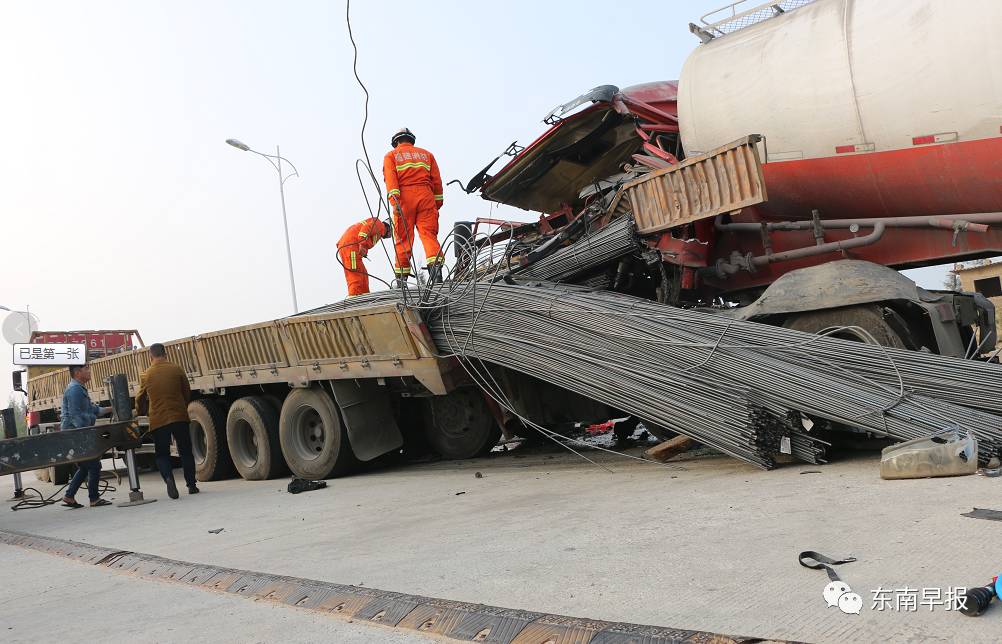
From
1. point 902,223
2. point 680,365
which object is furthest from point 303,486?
point 902,223

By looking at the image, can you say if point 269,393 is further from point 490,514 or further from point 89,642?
point 89,642

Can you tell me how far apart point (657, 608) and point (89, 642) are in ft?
7.14

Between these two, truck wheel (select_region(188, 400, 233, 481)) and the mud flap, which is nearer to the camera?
the mud flap

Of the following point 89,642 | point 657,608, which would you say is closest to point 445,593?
point 657,608

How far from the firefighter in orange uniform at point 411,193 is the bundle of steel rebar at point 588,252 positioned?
141 cm

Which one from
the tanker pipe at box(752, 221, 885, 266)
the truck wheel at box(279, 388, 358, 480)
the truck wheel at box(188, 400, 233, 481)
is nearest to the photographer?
the tanker pipe at box(752, 221, 885, 266)

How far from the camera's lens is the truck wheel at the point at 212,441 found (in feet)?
32.1

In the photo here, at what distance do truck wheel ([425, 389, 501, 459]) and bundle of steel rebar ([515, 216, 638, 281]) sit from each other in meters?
1.93

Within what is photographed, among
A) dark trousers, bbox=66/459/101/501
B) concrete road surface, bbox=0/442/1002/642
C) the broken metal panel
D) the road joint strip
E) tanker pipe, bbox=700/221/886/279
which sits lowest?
concrete road surface, bbox=0/442/1002/642

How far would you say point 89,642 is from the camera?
3234 millimetres

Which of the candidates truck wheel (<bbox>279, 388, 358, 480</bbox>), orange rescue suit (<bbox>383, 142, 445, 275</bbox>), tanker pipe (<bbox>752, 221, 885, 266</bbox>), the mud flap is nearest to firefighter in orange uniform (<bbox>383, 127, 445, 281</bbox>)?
orange rescue suit (<bbox>383, 142, 445, 275</bbox>)

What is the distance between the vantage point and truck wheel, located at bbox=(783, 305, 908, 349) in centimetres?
525

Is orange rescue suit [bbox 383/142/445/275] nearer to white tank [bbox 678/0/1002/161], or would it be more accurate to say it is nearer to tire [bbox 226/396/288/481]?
tire [bbox 226/396/288/481]

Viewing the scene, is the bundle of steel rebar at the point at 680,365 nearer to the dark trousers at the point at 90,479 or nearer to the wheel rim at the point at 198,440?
the dark trousers at the point at 90,479
